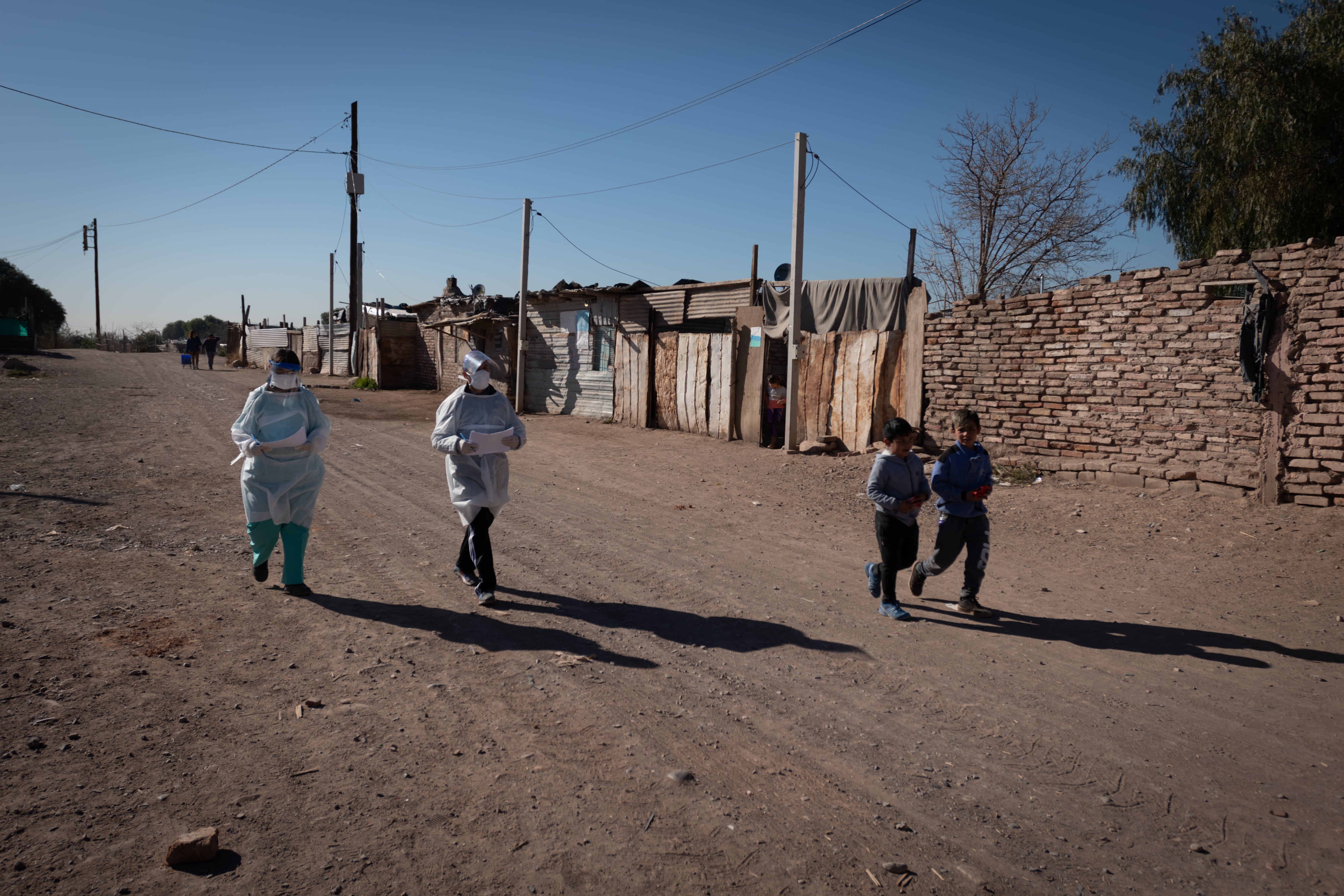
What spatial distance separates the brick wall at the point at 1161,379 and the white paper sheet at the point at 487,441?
7357 mm

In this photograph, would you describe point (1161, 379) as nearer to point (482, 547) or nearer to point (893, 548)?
point (893, 548)

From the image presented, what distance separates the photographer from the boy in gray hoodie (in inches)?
193

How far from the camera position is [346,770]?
9.70 feet

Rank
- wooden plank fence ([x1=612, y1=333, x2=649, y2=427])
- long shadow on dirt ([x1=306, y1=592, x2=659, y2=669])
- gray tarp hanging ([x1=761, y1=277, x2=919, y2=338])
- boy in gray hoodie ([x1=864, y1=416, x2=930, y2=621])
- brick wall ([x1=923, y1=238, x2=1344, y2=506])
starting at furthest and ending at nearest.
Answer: wooden plank fence ([x1=612, y1=333, x2=649, y2=427])
gray tarp hanging ([x1=761, y1=277, x2=919, y2=338])
brick wall ([x1=923, y1=238, x2=1344, y2=506])
boy in gray hoodie ([x1=864, y1=416, x2=930, y2=621])
long shadow on dirt ([x1=306, y1=592, x2=659, y2=669])

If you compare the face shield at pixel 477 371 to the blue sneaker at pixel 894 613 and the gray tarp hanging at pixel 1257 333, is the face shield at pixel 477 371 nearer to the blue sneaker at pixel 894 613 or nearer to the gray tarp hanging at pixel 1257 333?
the blue sneaker at pixel 894 613

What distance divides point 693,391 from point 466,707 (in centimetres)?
1173

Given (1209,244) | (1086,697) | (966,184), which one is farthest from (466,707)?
(966,184)

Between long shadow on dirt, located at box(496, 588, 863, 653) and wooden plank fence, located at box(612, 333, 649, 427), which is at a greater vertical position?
wooden plank fence, located at box(612, 333, 649, 427)

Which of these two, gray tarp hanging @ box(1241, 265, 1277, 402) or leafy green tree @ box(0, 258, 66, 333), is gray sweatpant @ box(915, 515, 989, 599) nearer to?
gray tarp hanging @ box(1241, 265, 1277, 402)

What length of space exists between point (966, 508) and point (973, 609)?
2.19 ft

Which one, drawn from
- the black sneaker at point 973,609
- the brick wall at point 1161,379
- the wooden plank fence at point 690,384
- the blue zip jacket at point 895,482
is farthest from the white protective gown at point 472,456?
the wooden plank fence at point 690,384

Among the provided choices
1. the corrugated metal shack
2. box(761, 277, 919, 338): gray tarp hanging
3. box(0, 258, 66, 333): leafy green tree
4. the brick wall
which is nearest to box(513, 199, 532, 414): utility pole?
the corrugated metal shack

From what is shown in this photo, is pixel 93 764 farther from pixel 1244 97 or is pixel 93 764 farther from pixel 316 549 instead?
pixel 1244 97

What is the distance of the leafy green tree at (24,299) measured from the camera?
5144cm
